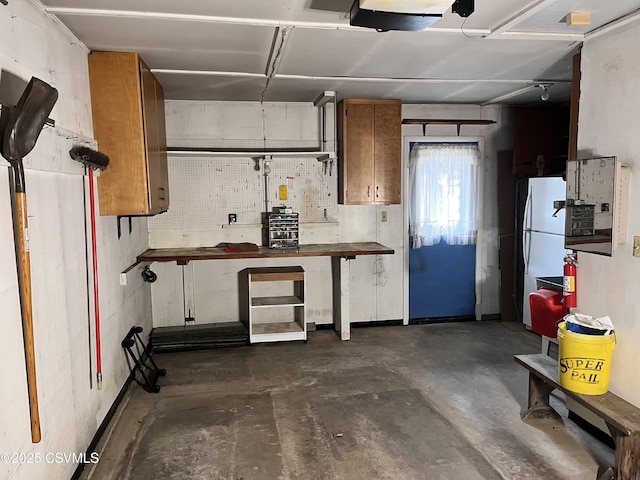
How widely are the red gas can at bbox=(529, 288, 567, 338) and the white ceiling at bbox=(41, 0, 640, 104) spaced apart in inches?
66.3

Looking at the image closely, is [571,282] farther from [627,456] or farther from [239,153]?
[239,153]

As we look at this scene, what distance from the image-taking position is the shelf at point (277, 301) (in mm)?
4555

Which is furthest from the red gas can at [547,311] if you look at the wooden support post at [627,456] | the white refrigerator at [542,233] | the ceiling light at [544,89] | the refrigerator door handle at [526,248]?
the ceiling light at [544,89]

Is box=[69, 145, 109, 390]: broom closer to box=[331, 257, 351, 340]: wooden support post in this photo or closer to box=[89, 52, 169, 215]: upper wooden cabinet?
box=[89, 52, 169, 215]: upper wooden cabinet

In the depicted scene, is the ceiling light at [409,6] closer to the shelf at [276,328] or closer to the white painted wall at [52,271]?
the white painted wall at [52,271]

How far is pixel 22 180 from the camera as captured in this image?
1.75 m

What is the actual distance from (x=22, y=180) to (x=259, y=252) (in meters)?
2.66

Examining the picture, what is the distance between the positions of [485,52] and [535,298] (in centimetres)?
180

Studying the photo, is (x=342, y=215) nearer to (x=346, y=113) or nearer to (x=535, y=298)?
(x=346, y=113)

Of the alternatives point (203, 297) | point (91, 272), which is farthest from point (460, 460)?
point (203, 297)

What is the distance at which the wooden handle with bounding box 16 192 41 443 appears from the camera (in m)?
1.74

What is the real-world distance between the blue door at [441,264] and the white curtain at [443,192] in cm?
1

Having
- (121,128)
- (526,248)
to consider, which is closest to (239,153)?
(121,128)

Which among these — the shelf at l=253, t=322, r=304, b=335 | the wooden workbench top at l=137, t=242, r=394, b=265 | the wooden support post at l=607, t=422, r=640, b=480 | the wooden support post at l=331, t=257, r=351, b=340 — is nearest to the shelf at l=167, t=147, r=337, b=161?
the wooden workbench top at l=137, t=242, r=394, b=265
